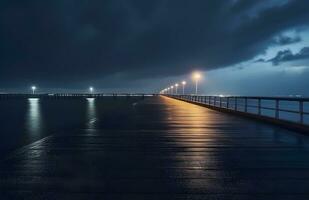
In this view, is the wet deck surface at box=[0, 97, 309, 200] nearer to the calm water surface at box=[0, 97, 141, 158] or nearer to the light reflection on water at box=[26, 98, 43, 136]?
the calm water surface at box=[0, 97, 141, 158]

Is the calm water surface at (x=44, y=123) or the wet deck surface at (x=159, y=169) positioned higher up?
the wet deck surface at (x=159, y=169)

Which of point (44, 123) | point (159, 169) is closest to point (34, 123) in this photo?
point (44, 123)

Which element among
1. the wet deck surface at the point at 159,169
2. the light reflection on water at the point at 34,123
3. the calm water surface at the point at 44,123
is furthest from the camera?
the light reflection on water at the point at 34,123

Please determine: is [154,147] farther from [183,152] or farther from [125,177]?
[125,177]

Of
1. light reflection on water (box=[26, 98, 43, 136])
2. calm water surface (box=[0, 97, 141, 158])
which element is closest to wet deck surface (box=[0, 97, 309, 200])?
calm water surface (box=[0, 97, 141, 158])

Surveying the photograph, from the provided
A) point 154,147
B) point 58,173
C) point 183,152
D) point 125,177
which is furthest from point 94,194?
point 154,147

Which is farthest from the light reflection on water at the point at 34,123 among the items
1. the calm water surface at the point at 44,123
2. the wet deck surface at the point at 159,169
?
the wet deck surface at the point at 159,169

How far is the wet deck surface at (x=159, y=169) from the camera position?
691 centimetres

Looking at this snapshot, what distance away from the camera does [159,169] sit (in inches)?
351

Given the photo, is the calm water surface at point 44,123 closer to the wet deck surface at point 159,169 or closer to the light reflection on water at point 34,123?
the light reflection on water at point 34,123

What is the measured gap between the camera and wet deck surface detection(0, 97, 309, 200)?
6.91 m

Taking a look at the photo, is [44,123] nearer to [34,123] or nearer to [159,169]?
[34,123]

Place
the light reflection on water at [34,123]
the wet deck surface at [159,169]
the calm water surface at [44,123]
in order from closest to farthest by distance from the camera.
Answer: the wet deck surface at [159,169] < the calm water surface at [44,123] < the light reflection on water at [34,123]

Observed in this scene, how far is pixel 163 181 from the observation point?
25.4 feet
